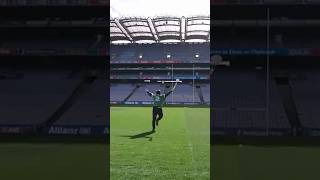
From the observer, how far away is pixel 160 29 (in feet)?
84.2

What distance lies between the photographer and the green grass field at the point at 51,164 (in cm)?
605

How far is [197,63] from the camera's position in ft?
96.8

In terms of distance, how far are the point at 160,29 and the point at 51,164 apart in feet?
61.9

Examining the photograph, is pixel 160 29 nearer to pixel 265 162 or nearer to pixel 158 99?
pixel 158 99

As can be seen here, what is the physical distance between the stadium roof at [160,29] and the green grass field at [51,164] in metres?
12.2

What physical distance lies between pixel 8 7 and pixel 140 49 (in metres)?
16.4

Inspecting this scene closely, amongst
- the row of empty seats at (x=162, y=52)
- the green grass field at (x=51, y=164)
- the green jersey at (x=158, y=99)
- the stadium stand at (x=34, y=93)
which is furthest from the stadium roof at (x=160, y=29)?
the green grass field at (x=51, y=164)

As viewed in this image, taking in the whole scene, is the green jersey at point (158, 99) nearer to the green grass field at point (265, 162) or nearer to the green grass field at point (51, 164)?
the green grass field at point (265, 162)

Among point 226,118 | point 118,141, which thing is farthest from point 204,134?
point 118,141

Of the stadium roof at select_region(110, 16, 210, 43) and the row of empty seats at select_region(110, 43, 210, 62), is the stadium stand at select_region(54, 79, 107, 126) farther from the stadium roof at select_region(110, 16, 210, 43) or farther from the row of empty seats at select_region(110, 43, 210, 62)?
the row of empty seats at select_region(110, 43, 210, 62)

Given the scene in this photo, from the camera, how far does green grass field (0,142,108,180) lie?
6050 mm

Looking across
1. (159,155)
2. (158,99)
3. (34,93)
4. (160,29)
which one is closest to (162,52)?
(160,29)

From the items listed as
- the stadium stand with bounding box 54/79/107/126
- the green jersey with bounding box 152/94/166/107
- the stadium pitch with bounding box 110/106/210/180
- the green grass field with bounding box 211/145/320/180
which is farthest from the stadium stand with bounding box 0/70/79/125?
the green grass field with bounding box 211/145/320/180

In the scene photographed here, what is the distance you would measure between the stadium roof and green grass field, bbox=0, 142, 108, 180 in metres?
12.2
